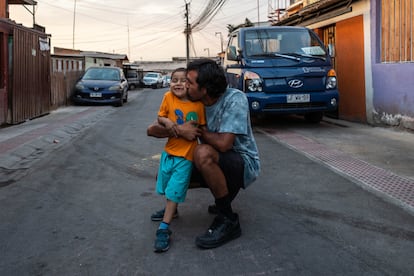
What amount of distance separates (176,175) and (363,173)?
9.73 ft

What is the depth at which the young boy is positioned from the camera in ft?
11.2

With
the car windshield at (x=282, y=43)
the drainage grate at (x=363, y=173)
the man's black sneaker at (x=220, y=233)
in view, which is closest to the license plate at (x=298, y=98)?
the car windshield at (x=282, y=43)

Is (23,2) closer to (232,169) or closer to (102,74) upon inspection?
(102,74)

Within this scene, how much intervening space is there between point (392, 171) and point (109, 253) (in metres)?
3.84

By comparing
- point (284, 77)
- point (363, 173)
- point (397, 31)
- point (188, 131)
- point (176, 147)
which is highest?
point (397, 31)

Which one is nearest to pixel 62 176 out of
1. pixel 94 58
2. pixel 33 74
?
pixel 33 74

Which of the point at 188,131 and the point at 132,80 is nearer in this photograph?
the point at 188,131

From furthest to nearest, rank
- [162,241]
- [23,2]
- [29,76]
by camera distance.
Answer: [23,2], [29,76], [162,241]

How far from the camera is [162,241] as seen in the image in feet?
10.7

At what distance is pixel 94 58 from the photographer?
3478cm

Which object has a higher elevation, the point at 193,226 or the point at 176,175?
the point at 176,175

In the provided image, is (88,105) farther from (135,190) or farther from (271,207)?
(271,207)

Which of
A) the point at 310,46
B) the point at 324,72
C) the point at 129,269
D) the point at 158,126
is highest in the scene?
the point at 310,46

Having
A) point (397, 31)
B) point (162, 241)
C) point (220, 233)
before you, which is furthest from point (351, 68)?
point (162, 241)
